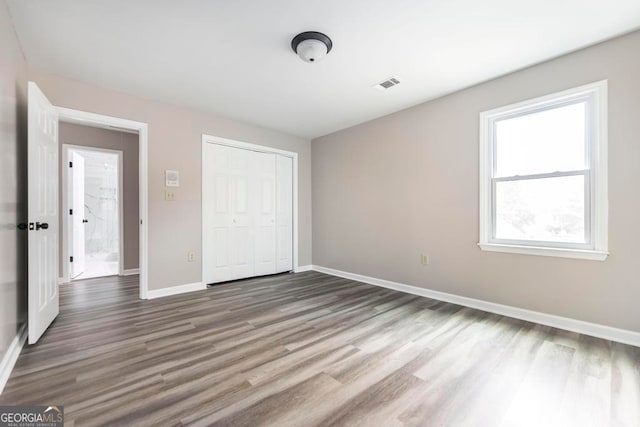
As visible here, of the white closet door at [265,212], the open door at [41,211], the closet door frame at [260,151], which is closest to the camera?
the open door at [41,211]

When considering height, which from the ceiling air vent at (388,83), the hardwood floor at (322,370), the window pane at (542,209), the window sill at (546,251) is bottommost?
the hardwood floor at (322,370)

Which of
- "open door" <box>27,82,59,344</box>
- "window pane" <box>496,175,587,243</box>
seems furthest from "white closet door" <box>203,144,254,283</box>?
"window pane" <box>496,175,587,243</box>

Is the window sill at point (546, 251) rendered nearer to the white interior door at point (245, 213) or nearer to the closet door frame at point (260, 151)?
the closet door frame at point (260, 151)

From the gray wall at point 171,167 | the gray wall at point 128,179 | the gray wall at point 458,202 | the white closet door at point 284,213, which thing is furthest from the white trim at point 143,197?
the gray wall at point 458,202

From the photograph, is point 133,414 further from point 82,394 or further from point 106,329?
point 106,329

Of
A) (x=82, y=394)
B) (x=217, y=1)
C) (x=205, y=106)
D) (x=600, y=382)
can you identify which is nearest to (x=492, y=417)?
(x=600, y=382)

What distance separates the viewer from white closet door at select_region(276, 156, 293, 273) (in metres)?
4.79

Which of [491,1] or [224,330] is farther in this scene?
[224,330]

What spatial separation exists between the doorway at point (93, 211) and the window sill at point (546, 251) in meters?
5.50

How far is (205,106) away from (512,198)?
149 inches

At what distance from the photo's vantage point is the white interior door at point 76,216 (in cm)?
429

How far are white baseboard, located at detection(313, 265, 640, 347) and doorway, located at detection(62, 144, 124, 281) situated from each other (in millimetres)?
4797

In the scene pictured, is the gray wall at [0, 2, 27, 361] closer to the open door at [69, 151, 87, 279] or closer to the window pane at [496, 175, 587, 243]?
the open door at [69, 151, 87, 279]

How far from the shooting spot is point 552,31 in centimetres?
211
